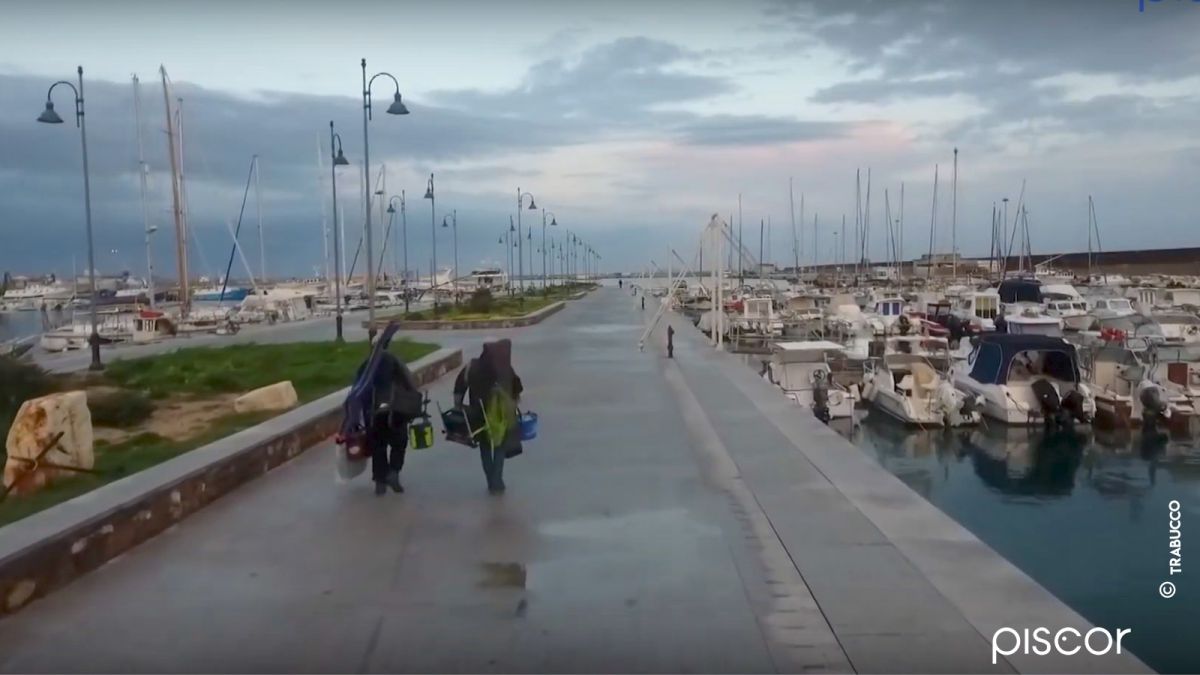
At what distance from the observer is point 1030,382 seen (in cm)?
2494

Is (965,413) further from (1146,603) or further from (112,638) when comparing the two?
(112,638)

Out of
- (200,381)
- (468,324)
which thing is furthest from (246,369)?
(468,324)

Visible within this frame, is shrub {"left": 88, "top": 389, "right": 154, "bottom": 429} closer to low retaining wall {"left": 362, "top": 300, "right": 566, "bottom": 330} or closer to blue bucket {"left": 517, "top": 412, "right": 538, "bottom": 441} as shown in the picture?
blue bucket {"left": 517, "top": 412, "right": 538, "bottom": 441}

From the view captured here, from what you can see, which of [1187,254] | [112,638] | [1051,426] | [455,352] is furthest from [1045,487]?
[1187,254]

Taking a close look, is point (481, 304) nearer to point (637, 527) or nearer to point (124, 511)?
point (637, 527)

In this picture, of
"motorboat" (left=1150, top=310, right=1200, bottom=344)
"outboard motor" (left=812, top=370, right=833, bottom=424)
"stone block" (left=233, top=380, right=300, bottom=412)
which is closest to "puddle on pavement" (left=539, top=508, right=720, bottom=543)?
"stone block" (left=233, top=380, right=300, bottom=412)

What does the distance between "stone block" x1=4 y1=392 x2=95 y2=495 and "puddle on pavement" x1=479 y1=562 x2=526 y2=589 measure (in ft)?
14.2

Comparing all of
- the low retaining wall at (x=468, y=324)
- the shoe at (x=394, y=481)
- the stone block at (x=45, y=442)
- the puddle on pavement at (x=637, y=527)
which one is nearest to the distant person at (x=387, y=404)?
the shoe at (x=394, y=481)

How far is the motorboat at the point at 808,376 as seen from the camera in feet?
82.3

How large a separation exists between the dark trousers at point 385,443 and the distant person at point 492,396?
56 cm

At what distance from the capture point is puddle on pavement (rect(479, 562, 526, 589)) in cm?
623

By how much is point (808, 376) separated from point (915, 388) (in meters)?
2.71

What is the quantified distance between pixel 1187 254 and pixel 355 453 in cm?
13435

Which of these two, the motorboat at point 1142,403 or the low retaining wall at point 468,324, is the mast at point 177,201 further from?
the motorboat at point 1142,403
